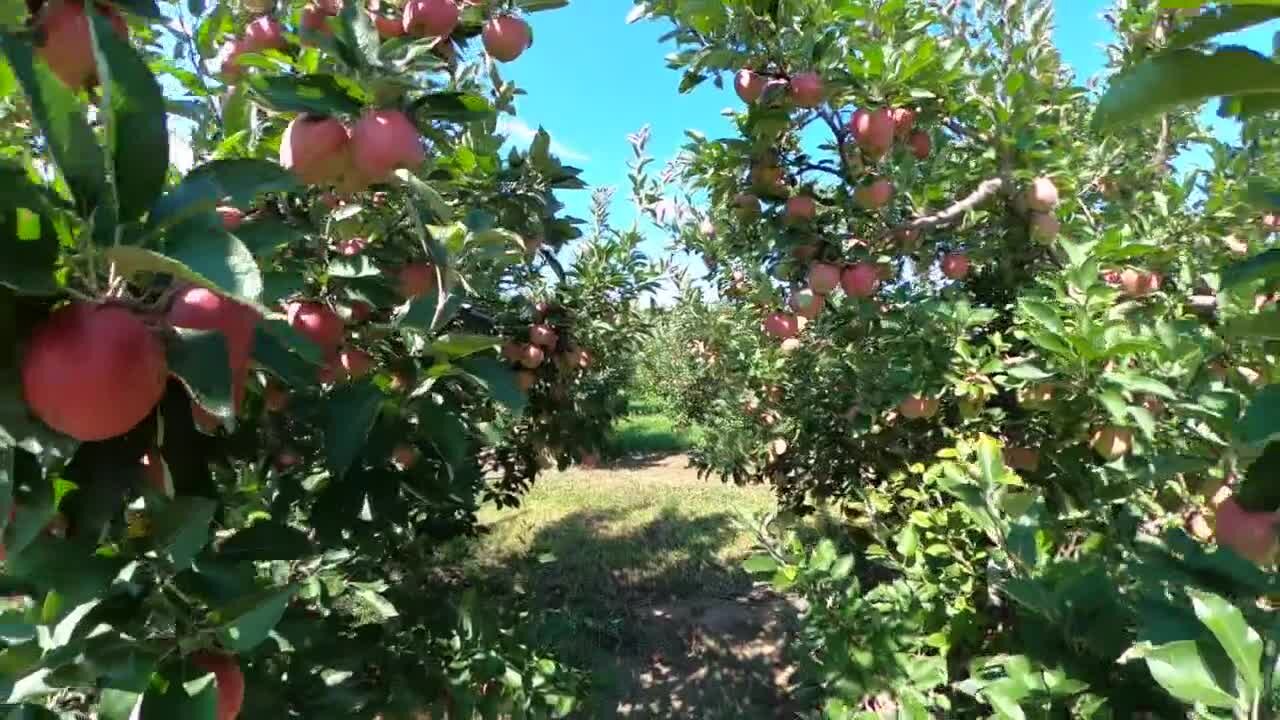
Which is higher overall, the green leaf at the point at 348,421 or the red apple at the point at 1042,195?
the red apple at the point at 1042,195

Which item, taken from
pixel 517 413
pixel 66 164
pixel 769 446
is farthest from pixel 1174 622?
pixel 769 446

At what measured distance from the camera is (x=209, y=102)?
5.11 feet

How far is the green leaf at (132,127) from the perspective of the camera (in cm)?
55

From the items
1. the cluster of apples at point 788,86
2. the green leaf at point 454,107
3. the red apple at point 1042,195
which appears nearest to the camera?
the green leaf at point 454,107

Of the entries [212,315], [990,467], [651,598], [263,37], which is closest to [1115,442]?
[990,467]

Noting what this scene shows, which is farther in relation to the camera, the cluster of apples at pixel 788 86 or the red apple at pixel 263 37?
the cluster of apples at pixel 788 86

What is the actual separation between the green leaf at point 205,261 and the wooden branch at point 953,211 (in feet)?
6.44

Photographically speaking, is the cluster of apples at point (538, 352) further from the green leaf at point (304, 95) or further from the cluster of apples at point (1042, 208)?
the cluster of apples at point (1042, 208)

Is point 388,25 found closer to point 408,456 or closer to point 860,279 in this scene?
point 408,456

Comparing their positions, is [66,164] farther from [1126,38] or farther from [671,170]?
[1126,38]

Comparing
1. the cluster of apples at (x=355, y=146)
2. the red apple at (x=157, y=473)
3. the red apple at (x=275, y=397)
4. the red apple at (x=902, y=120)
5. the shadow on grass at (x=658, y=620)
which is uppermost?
the red apple at (x=902, y=120)

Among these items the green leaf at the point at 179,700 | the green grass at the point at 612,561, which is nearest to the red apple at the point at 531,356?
the green grass at the point at 612,561

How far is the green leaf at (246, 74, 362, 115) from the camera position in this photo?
0.95 meters

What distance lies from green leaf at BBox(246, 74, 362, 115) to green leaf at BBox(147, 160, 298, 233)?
307 mm
